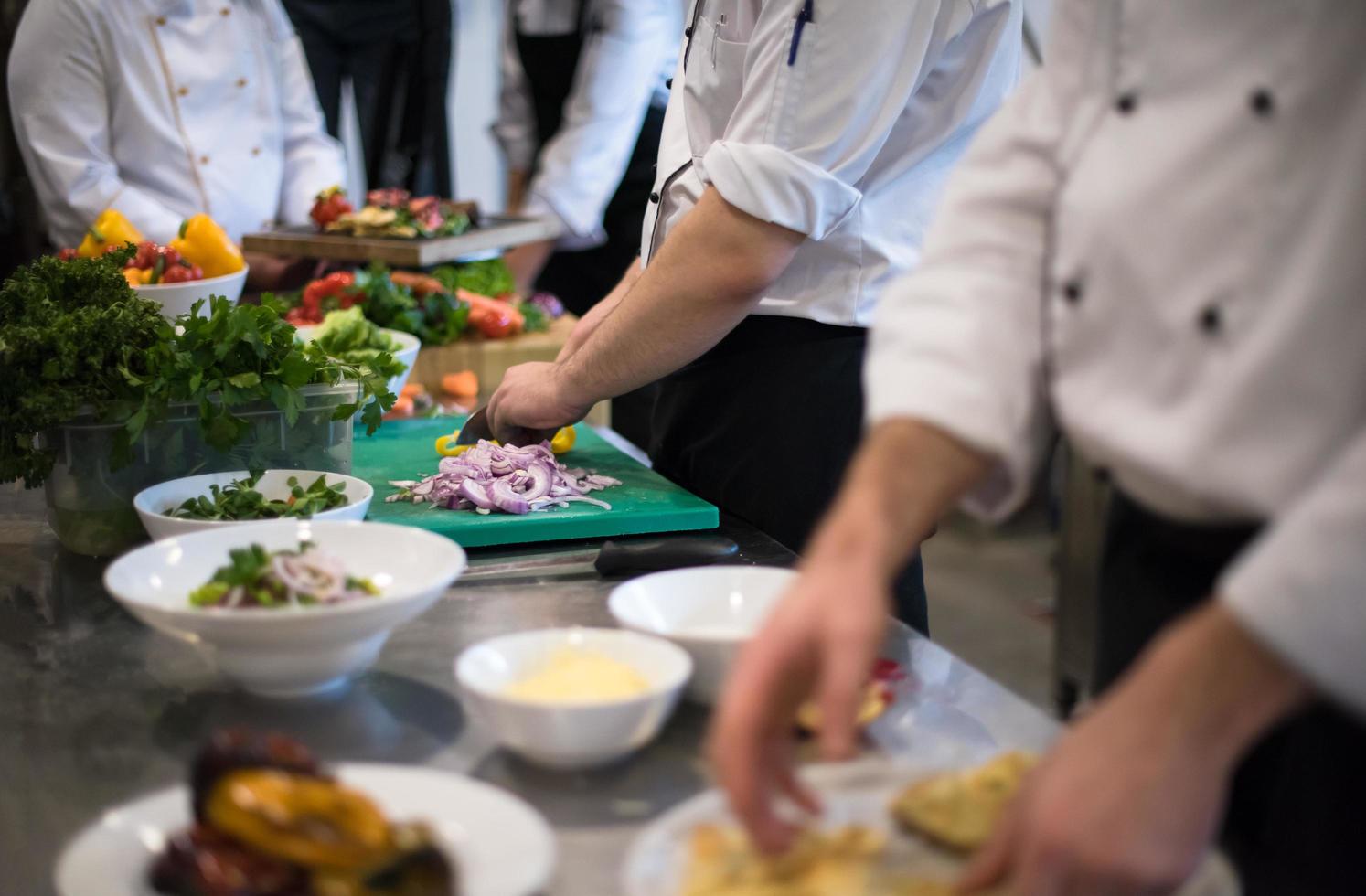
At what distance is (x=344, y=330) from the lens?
228 cm

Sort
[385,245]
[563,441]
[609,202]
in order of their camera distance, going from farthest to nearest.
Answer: [609,202] → [385,245] → [563,441]

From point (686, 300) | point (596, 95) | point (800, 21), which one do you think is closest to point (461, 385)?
point (686, 300)

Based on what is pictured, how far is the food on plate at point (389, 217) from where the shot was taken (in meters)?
3.09

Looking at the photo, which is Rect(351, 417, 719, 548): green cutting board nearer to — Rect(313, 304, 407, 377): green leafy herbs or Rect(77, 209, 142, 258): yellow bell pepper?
Rect(313, 304, 407, 377): green leafy herbs

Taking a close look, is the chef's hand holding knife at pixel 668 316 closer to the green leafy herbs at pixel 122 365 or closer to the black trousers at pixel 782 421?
the black trousers at pixel 782 421

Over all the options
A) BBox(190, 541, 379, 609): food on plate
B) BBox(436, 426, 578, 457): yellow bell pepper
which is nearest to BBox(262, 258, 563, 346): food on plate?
BBox(436, 426, 578, 457): yellow bell pepper

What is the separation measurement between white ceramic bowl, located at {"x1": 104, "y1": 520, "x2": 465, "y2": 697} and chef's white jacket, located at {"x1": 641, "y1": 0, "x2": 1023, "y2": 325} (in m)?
0.60

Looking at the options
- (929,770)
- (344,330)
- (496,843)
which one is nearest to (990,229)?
(929,770)

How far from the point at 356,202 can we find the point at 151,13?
2720 mm

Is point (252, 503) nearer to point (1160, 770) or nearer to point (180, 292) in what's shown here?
point (180, 292)

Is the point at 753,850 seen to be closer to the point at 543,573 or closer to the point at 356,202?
the point at 543,573

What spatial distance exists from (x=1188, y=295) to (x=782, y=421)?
1.02 m

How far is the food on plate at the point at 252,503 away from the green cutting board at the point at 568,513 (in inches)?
3.6

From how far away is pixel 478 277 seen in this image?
3.06m
